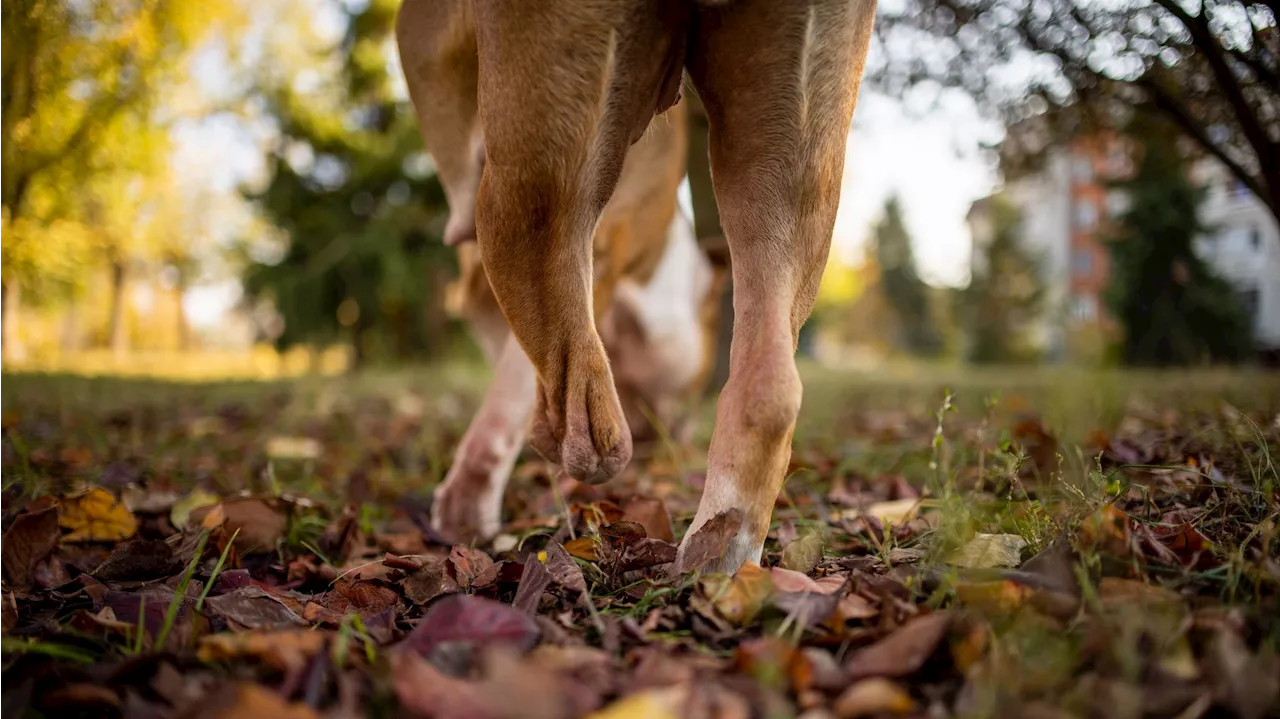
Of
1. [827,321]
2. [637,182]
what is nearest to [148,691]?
[637,182]

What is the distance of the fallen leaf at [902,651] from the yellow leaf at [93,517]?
1.88 m

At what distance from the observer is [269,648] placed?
1.11 m

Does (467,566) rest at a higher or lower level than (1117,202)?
lower

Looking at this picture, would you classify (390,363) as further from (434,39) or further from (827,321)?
(827,321)

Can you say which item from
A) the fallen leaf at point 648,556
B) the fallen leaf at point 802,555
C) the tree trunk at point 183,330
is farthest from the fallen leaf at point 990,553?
the tree trunk at point 183,330

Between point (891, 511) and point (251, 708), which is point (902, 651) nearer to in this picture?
point (251, 708)

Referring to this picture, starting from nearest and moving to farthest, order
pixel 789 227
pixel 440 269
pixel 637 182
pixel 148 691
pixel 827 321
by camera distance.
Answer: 1. pixel 148 691
2. pixel 789 227
3. pixel 637 182
4. pixel 440 269
5. pixel 827 321

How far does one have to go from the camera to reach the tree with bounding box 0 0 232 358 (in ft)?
8.39

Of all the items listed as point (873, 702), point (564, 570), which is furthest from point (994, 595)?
point (564, 570)

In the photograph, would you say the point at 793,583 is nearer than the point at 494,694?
No

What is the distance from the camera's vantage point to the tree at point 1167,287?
65.4ft

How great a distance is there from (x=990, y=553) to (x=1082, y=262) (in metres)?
52.4

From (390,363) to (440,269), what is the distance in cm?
230

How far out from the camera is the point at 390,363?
57.4ft
